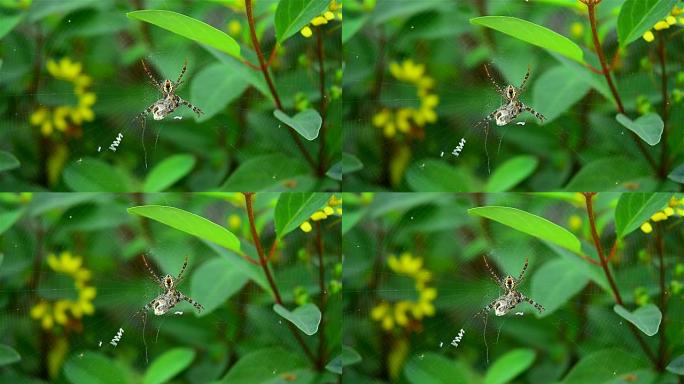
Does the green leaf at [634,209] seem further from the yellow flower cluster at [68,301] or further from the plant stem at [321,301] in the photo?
the yellow flower cluster at [68,301]

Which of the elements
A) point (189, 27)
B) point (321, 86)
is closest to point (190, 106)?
point (189, 27)

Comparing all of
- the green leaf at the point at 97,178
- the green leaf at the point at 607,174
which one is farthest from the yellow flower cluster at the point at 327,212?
the green leaf at the point at 607,174

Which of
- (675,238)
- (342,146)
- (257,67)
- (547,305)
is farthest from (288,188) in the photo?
(675,238)

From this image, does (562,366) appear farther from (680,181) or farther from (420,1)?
(420,1)

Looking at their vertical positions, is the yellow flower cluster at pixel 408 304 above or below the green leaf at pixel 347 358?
above

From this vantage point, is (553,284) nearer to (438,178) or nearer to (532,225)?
(532,225)

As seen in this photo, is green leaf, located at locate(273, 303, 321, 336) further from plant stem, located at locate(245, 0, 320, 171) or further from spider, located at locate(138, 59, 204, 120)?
spider, located at locate(138, 59, 204, 120)
